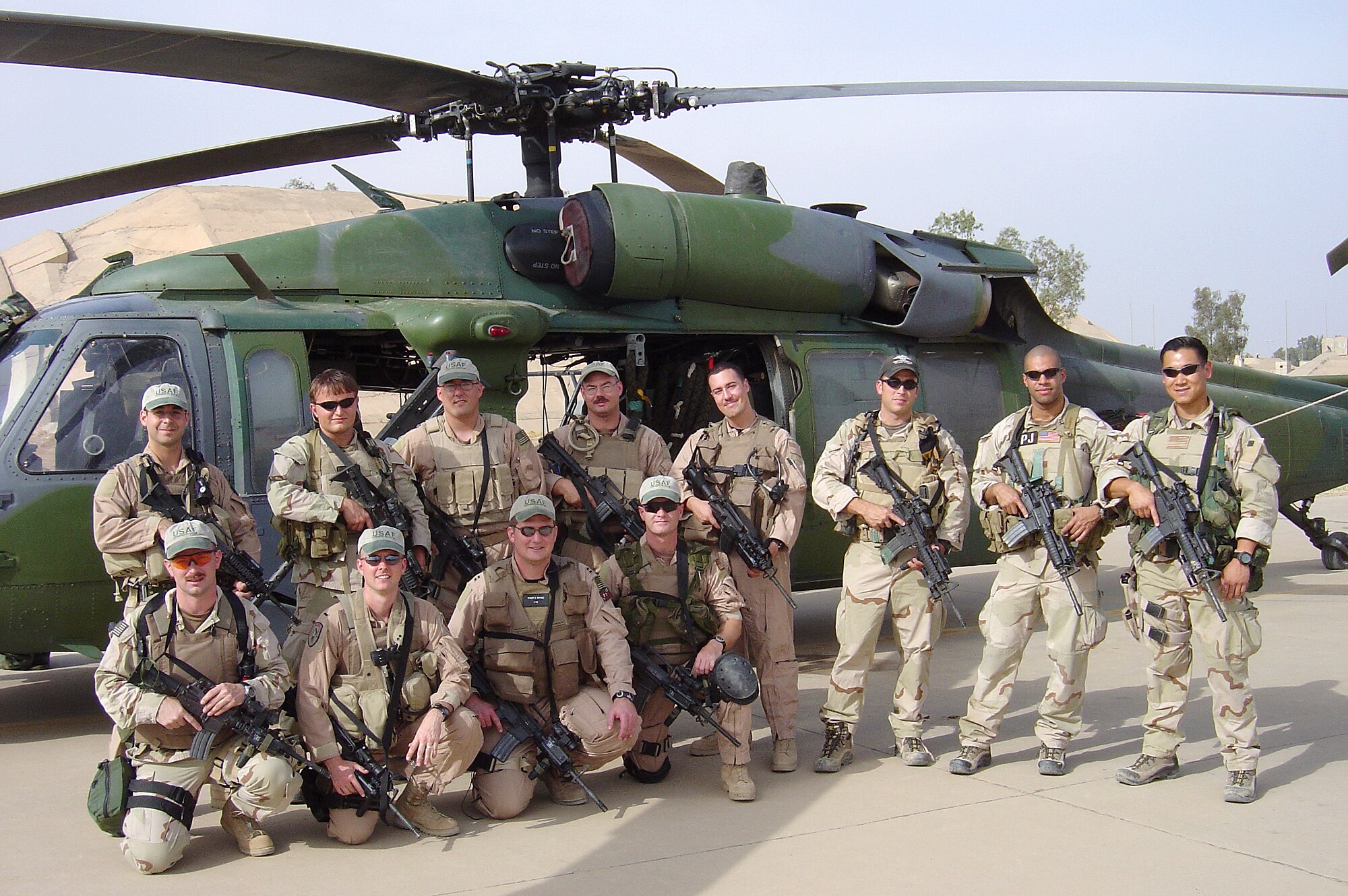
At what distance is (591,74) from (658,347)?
2024 millimetres

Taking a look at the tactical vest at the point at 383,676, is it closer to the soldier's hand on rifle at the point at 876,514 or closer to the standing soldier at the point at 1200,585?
the soldier's hand on rifle at the point at 876,514

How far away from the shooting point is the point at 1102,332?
2120 inches

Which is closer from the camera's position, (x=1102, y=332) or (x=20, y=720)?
(x=20, y=720)

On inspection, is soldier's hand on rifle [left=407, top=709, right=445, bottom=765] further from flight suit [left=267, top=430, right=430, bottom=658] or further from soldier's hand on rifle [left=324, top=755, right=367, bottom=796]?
flight suit [left=267, top=430, right=430, bottom=658]

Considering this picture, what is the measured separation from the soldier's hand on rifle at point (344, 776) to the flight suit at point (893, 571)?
6.92 feet

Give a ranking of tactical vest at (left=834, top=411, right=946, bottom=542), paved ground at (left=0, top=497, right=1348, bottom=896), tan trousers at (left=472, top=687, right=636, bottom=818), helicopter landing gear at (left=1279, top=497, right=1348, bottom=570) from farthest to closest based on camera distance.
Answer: helicopter landing gear at (left=1279, top=497, right=1348, bottom=570) → tactical vest at (left=834, top=411, right=946, bottom=542) → tan trousers at (left=472, top=687, right=636, bottom=818) → paved ground at (left=0, top=497, right=1348, bottom=896)

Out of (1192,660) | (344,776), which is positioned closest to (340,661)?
(344,776)

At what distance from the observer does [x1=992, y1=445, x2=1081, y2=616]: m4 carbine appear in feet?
16.5

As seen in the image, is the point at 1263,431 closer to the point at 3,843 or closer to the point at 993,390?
the point at 993,390

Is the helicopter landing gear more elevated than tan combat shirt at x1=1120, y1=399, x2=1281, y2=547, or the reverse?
tan combat shirt at x1=1120, y1=399, x2=1281, y2=547

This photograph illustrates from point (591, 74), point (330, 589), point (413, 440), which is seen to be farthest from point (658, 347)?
point (330, 589)

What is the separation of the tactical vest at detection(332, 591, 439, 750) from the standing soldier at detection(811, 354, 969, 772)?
183 centimetres

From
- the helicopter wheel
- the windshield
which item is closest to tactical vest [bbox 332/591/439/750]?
the windshield

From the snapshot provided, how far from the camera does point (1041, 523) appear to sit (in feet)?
16.6
